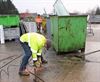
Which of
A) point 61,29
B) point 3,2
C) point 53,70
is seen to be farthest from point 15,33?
point 3,2

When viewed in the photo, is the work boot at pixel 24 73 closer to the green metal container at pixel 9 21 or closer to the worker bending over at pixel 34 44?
the worker bending over at pixel 34 44

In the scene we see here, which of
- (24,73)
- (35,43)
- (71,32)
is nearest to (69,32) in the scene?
(71,32)

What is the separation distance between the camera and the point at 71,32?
955 cm

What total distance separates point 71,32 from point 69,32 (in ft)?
0.28

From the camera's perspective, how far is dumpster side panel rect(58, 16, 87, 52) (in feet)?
30.8

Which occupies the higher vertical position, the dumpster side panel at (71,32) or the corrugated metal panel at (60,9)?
the corrugated metal panel at (60,9)

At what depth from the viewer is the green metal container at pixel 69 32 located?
9.36 meters

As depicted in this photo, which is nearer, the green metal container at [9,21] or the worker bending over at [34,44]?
the worker bending over at [34,44]

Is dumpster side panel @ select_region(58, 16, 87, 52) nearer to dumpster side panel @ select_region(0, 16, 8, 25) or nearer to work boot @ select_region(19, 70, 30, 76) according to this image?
work boot @ select_region(19, 70, 30, 76)

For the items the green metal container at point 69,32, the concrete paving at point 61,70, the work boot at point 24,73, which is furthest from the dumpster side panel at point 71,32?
the work boot at point 24,73

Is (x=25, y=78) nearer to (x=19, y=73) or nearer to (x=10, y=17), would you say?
(x=19, y=73)

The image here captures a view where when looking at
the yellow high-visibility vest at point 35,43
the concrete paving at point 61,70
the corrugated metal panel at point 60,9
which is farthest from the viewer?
the corrugated metal panel at point 60,9

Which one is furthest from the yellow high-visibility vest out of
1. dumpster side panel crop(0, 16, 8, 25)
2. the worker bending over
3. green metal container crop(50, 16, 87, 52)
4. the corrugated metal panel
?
dumpster side panel crop(0, 16, 8, 25)

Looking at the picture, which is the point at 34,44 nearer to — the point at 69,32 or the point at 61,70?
the point at 61,70
